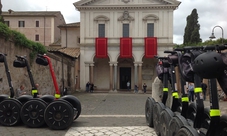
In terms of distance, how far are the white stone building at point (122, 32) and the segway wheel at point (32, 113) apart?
940 inches

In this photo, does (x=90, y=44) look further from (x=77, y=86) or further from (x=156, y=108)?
(x=156, y=108)

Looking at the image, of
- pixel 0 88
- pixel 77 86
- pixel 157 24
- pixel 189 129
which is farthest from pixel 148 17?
pixel 189 129

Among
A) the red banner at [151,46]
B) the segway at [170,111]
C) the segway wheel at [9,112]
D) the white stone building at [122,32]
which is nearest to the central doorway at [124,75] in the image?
the white stone building at [122,32]

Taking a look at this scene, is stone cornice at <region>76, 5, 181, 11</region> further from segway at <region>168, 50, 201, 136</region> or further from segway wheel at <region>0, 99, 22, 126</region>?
segway at <region>168, 50, 201, 136</region>

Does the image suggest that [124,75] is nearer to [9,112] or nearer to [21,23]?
[21,23]

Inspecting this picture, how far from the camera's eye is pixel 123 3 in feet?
105

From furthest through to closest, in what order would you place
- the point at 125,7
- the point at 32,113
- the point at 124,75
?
1. the point at 124,75
2. the point at 125,7
3. the point at 32,113

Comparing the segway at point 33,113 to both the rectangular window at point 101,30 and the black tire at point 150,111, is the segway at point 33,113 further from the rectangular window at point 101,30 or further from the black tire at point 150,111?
the rectangular window at point 101,30

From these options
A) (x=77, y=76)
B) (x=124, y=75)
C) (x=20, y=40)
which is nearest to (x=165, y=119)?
(x=20, y=40)

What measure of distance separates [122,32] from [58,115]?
25.6m

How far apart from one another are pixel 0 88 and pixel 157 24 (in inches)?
943

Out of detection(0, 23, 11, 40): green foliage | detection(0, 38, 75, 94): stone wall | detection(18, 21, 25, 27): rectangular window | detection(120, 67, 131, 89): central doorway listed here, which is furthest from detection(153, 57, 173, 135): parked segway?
detection(18, 21, 25, 27): rectangular window

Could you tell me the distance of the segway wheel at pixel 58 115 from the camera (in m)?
7.17

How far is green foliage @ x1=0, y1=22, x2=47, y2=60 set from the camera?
1179 centimetres
